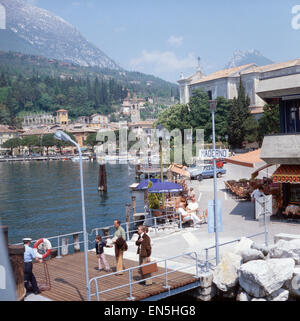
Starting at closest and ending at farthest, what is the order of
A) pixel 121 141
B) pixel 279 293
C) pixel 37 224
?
pixel 279 293
pixel 37 224
pixel 121 141

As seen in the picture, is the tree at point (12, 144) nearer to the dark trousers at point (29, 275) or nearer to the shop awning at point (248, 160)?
the shop awning at point (248, 160)

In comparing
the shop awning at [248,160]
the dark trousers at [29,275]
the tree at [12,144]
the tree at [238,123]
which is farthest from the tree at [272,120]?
the tree at [12,144]

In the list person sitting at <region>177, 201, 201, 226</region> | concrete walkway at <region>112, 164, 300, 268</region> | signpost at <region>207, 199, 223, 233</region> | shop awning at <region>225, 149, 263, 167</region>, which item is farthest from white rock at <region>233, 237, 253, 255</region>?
shop awning at <region>225, 149, 263, 167</region>

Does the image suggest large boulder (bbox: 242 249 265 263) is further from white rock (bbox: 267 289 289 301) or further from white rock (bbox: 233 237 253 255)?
white rock (bbox: 267 289 289 301)

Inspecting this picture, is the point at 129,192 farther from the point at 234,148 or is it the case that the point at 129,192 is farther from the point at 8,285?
the point at 8,285

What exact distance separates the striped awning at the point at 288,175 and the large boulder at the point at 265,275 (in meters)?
8.28

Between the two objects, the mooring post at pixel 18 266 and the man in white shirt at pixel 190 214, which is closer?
the mooring post at pixel 18 266

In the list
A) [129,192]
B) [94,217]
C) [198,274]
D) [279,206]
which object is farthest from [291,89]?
[129,192]

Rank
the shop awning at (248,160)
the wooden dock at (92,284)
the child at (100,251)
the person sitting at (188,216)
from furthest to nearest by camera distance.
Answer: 1. the shop awning at (248,160)
2. the person sitting at (188,216)
3. the child at (100,251)
4. the wooden dock at (92,284)

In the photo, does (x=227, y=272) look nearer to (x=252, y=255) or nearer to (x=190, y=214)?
(x=252, y=255)

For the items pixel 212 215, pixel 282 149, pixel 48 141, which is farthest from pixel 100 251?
pixel 48 141

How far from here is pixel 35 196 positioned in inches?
2100

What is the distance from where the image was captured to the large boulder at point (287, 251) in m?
12.7

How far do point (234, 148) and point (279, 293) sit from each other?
6961 centimetres
